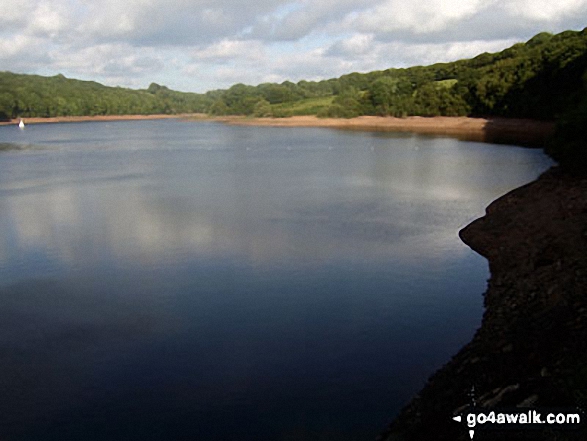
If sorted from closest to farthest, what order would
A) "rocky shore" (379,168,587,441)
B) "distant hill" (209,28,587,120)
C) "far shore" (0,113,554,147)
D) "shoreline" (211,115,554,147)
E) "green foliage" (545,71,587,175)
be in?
"rocky shore" (379,168,587,441), "green foliage" (545,71,587,175), "shoreline" (211,115,554,147), "far shore" (0,113,554,147), "distant hill" (209,28,587,120)

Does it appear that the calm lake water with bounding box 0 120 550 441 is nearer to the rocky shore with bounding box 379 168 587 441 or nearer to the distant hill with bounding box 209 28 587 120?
the rocky shore with bounding box 379 168 587 441

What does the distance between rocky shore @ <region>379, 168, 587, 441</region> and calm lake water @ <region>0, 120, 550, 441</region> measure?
0.89 metres

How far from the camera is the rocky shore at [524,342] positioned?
34.4 ft

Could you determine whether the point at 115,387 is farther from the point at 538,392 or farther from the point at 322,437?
the point at 538,392

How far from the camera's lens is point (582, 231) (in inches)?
938

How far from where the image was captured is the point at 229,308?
20734 millimetres

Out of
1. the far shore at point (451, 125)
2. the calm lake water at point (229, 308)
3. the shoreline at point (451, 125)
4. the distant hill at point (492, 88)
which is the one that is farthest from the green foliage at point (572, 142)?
the shoreline at point (451, 125)

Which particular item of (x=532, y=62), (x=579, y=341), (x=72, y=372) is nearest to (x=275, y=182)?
(x=72, y=372)

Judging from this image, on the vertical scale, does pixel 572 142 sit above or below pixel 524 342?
above

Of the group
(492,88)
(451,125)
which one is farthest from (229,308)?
(451,125)

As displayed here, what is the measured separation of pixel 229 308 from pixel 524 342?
1051cm

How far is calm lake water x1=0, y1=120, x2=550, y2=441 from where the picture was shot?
14.1m

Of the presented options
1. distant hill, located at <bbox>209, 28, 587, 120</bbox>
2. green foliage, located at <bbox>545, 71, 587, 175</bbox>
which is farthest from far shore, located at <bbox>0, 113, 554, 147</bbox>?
green foliage, located at <bbox>545, 71, 587, 175</bbox>

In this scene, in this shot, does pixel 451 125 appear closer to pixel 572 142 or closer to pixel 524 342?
pixel 572 142
